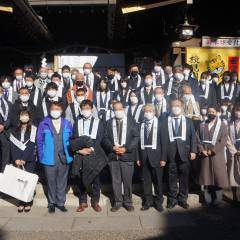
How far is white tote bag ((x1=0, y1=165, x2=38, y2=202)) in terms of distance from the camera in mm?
6973

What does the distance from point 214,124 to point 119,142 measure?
1685 millimetres

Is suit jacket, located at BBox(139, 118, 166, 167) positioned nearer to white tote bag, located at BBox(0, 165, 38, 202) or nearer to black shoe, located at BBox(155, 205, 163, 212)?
black shoe, located at BBox(155, 205, 163, 212)


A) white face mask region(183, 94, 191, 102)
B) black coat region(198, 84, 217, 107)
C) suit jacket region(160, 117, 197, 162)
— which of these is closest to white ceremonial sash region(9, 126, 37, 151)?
suit jacket region(160, 117, 197, 162)

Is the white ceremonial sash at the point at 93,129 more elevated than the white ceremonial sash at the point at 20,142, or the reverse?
the white ceremonial sash at the point at 93,129

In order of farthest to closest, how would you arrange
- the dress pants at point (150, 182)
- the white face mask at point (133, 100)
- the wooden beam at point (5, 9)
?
the wooden beam at point (5, 9) < the white face mask at point (133, 100) < the dress pants at point (150, 182)

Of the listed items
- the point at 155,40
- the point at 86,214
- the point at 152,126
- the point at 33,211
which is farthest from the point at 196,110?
the point at 155,40

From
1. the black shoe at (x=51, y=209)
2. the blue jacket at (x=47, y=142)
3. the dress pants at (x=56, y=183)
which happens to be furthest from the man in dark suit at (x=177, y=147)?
the black shoe at (x=51, y=209)

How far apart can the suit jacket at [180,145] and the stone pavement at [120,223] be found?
94 cm

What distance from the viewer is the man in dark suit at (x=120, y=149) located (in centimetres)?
704

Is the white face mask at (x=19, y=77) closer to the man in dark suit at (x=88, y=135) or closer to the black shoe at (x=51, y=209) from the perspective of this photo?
the man in dark suit at (x=88, y=135)

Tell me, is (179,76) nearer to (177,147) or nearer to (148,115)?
(148,115)

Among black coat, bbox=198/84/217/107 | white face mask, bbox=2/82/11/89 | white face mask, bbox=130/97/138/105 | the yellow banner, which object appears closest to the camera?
white face mask, bbox=130/97/138/105

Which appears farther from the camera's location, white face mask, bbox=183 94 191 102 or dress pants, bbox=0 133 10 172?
white face mask, bbox=183 94 191 102

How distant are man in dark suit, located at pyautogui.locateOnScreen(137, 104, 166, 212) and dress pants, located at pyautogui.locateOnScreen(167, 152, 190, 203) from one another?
6.8 inches
